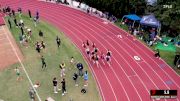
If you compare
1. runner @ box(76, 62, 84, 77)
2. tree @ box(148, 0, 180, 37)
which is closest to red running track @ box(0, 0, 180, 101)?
runner @ box(76, 62, 84, 77)

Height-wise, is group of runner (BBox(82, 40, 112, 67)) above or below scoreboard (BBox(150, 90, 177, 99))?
below

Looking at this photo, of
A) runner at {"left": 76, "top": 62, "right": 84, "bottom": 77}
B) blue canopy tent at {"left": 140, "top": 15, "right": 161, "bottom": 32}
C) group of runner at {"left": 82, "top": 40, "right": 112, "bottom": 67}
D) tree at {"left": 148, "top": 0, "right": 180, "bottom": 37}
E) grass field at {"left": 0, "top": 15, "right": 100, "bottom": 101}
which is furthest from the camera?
blue canopy tent at {"left": 140, "top": 15, "right": 161, "bottom": 32}

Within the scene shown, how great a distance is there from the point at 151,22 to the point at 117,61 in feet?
26.9

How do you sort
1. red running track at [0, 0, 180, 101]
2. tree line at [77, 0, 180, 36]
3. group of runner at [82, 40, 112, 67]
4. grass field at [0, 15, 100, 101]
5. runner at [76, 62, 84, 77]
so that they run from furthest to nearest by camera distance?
tree line at [77, 0, 180, 36]
group of runner at [82, 40, 112, 67]
runner at [76, 62, 84, 77]
red running track at [0, 0, 180, 101]
grass field at [0, 15, 100, 101]

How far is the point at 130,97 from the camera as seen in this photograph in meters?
28.4

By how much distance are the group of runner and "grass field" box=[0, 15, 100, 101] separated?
0.89 metres

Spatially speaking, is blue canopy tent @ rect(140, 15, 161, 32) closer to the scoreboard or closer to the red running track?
the red running track

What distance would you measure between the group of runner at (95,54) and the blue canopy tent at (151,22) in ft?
22.1

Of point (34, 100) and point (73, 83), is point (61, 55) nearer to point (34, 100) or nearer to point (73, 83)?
point (73, 83)

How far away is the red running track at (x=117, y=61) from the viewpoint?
29645 mm

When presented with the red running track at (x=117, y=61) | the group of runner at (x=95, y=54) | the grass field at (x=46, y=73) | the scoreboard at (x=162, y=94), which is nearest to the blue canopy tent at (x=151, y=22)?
the red running track at (x=117, y=61)

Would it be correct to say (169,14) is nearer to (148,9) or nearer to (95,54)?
(148,9)

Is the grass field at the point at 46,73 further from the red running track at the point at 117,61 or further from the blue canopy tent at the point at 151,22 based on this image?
the blue canopy tent at the point at 151,22

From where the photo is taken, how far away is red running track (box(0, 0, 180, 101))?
1167 inches
